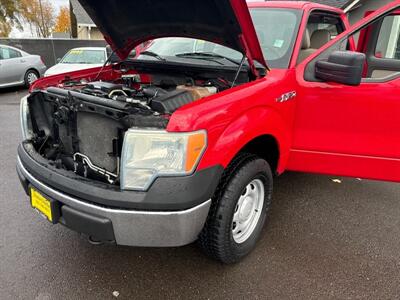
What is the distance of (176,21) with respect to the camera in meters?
2.61

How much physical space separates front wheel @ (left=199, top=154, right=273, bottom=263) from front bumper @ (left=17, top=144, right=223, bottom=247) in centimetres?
23

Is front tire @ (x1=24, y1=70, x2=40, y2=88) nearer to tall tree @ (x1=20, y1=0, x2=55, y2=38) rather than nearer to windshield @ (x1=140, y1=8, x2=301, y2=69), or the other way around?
windshield @ (x1=140, y1=8, x2=301, y2=69)

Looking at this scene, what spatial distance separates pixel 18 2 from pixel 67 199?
38.2 metres

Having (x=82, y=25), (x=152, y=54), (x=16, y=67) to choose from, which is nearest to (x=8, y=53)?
(x=16, y=67)

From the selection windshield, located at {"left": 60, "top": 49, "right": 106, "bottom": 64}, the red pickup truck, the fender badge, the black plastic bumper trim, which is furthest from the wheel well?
windshield, located at {"left": 60, "top": 49, "right": 106, "bottom": 64}

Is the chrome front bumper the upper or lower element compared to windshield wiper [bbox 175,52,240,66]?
lower

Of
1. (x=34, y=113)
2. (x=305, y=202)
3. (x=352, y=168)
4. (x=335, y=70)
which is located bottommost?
(x=305, y=202)

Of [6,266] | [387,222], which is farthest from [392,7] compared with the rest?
[6,266]

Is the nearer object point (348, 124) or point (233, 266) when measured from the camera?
point (233, 266)

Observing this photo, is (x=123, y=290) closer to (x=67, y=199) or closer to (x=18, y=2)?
(x=67, y=199)

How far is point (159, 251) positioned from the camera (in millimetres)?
2646

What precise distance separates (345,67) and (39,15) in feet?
160

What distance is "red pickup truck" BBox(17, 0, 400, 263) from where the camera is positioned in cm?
183

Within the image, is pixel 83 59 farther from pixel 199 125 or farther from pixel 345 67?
pixel 199 125
